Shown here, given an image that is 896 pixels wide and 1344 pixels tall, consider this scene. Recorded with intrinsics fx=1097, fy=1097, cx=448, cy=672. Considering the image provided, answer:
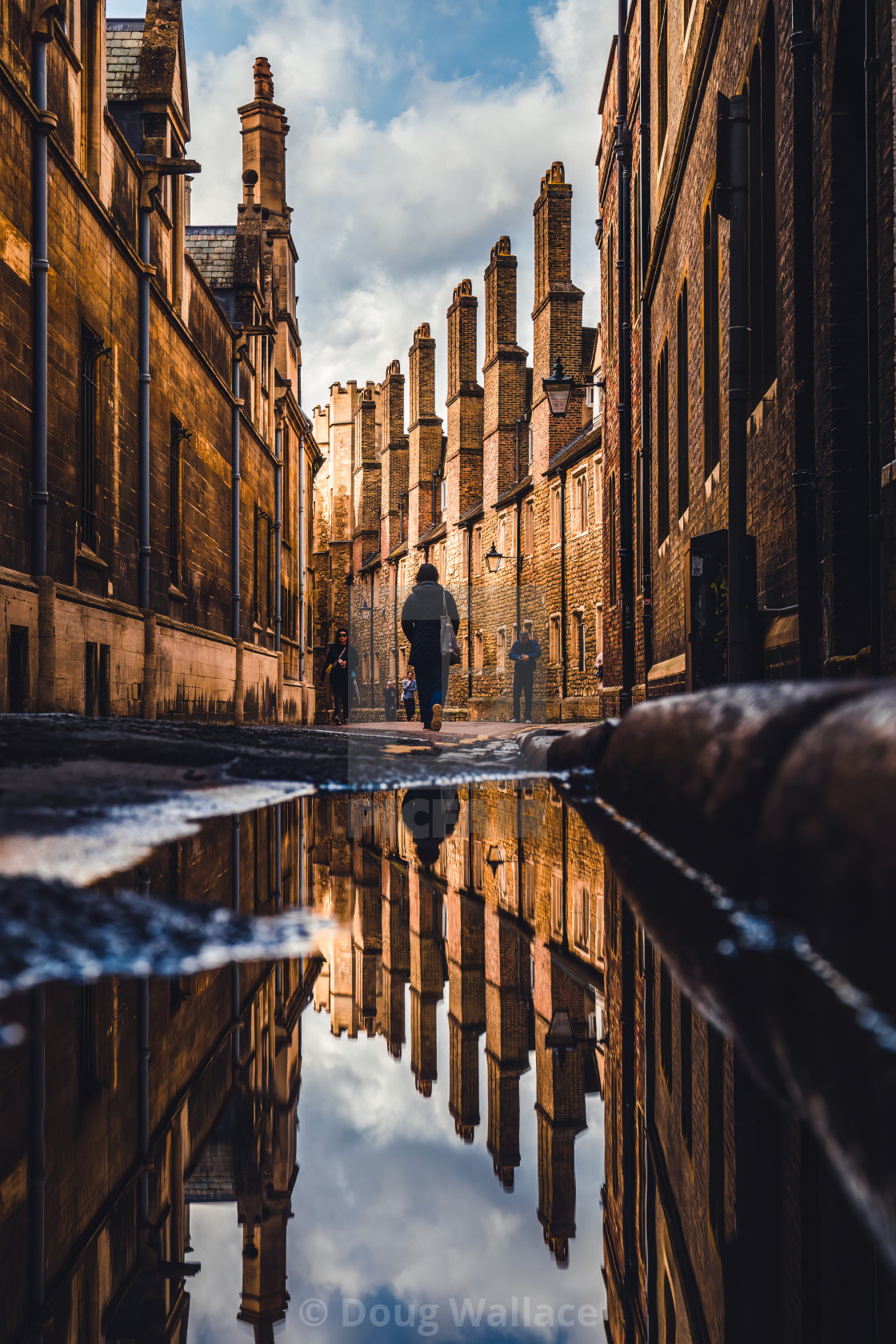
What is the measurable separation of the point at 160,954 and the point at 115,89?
53.8 feet

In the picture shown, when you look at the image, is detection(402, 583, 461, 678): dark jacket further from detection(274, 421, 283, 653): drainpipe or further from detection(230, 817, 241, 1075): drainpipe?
detection(274, 421, 283, 653): drainpipe

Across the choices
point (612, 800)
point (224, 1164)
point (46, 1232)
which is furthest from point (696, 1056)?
point (612, 800)

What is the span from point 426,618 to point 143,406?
4910 mm

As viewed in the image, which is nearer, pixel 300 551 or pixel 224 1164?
pixel 224 1164

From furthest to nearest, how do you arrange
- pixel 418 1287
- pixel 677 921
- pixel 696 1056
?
pixel 677 921, pixel 696 1056, pixel 418 1287

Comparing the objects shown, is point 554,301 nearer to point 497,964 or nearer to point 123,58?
point 123,58

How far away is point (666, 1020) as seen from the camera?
1.54m

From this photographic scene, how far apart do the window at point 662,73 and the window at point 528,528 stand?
19.1 metres

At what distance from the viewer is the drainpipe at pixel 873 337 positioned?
18.3ft

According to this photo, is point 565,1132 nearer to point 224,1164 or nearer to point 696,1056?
point 696,1056

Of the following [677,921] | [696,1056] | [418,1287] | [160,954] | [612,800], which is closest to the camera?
[418,1287]

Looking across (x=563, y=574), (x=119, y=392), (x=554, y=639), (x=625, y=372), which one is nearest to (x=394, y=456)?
(x=554, y=639)

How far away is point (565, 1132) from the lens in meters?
1.24

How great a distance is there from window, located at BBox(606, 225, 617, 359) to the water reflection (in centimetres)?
2215
